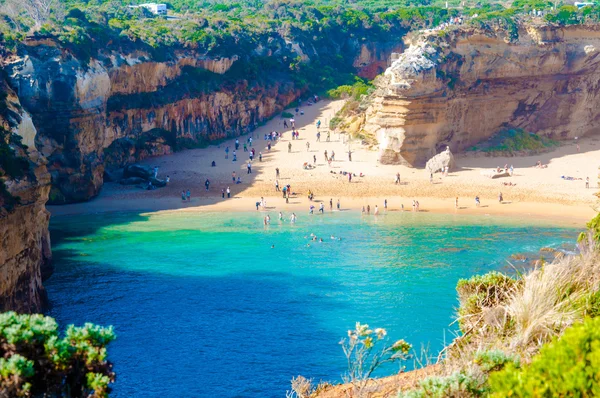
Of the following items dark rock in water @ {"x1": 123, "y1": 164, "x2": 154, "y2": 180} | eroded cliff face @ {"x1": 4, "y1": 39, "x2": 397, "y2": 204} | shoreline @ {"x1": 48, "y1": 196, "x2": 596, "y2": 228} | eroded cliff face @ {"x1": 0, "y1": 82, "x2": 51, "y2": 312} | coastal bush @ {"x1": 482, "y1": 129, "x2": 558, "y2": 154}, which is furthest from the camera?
coastal bush @ {"x1": 482, "y1": 129, "x2": 558, "y2": 154}

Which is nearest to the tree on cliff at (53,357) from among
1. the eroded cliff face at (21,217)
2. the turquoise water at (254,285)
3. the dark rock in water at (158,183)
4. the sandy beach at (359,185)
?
the turquoise water at (254,285)

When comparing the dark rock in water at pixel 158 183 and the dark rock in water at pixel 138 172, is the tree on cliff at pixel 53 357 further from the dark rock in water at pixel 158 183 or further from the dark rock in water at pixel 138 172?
the dark rock in water at pixel 138 172

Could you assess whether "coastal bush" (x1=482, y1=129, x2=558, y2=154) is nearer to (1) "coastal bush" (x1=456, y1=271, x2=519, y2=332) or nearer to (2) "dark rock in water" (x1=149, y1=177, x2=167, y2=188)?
(2) "dark rock in water" (x1=149, y1=177, x2=167, y2=188)

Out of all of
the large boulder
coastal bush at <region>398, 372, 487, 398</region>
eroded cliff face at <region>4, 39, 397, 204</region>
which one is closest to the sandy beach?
the large boulder

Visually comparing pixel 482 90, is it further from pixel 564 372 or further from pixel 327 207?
pixel 564 372

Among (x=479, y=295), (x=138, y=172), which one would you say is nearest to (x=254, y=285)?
(x=479, y=295)

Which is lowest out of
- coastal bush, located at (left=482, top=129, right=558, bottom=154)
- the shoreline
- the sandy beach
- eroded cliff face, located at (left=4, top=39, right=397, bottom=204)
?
the shoreline

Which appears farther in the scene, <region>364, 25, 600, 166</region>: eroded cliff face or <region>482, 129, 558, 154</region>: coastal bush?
<region>482, 129, 558, 154</region>: coastal bush
